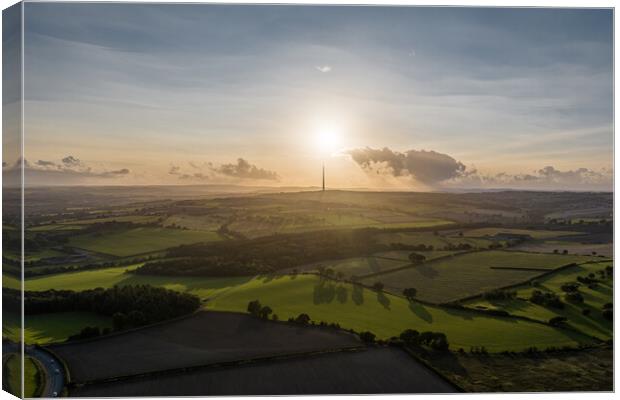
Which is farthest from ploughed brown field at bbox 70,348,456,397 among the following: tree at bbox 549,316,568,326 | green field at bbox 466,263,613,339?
tree at bbox 549,316,568,326

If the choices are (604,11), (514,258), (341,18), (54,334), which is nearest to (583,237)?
(514,258)

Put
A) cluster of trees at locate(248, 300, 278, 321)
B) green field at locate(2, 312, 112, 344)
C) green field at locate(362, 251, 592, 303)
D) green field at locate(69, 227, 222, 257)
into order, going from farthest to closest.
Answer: green field at locate(362, 251, 592, 303) < green field at locate(69, 227, 222, 257) < cluster of trees at locate(248, 300, 278, 321) < green field at locate(2, 312, 112, 344)

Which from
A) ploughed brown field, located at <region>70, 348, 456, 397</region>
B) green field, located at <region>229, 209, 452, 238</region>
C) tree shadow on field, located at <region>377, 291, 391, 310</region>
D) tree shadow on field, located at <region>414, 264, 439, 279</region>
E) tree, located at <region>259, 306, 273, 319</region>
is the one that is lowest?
ploughed brown field, located at <region>70, 348, 456, 397</region>

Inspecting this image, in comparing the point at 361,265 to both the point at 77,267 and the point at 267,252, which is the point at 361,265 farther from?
the point at 77,267

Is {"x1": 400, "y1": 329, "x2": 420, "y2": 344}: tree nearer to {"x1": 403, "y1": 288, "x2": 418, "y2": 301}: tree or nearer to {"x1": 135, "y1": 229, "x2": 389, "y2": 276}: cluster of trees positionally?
{"x1": 403, "y1": 288, "x2": 418, "y2": 301}: tree

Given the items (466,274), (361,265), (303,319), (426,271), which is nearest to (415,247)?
(426,271)

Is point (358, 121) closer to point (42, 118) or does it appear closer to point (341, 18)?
Answer: point (341, 18)
